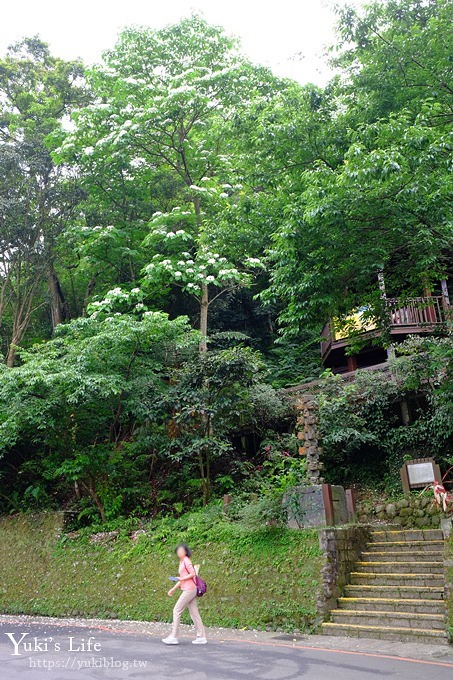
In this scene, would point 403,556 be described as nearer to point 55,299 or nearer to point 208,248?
point 208,248

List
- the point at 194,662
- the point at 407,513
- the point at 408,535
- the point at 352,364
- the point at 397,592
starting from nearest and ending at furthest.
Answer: the point at 194,662
the point at 397,592
the point at 408,535
the point at 407,513
the point at 352,364

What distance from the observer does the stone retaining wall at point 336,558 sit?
894 cm

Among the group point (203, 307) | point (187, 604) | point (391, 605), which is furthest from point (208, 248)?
point (391, 605)

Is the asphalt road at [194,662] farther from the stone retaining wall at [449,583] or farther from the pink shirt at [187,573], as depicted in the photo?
the stone retaining wall at [449,583]

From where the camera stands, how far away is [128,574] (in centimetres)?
1160

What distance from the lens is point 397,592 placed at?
8.81 meters

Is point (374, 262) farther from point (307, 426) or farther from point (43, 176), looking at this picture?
point (43, 176)

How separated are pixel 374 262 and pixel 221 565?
625 centimetres

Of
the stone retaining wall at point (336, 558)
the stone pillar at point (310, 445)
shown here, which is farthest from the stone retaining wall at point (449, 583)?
the stone pillar at point (310, 445)

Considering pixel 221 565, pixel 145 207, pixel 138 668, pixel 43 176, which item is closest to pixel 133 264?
pixel 145 207

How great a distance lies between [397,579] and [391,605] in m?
0.69

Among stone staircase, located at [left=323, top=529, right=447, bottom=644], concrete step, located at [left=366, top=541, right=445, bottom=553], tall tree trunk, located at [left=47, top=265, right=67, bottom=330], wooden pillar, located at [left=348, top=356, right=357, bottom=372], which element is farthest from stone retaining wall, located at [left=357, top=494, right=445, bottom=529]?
tall tree trunk, located at [left=47, top=265, right=67, bottom=330]

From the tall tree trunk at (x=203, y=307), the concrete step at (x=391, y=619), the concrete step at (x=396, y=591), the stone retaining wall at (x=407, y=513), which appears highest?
the tall tree trunk at (x=203, y=307)

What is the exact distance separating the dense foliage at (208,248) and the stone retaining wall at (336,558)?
1.31 meters
